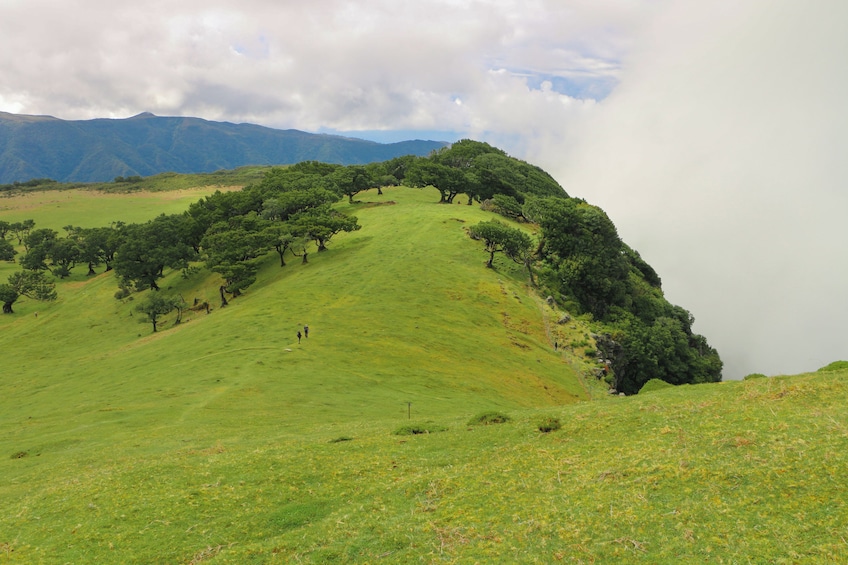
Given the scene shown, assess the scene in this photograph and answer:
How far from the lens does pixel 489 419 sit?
28.9 meters

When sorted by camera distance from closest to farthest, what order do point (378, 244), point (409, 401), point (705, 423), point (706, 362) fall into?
point (705, 423) → point (409, 401) → point (706, 362) → point (378, 244)

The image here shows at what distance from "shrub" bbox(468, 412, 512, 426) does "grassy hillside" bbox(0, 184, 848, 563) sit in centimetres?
121

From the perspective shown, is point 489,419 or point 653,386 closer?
point 489,419

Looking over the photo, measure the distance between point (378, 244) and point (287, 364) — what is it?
1815 inches

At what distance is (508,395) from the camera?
157 ft

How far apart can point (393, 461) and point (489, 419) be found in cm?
830

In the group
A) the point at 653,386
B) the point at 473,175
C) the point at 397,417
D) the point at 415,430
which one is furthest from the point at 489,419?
the point at 473,175

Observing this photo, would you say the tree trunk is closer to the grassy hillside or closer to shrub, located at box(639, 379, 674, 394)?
the grassy hillside

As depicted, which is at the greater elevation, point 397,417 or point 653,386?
point 653,386

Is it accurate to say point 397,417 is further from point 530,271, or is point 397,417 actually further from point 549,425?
point 530,271

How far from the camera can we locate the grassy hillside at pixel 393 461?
1345cm

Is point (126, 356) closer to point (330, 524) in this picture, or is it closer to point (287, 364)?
point (287, 364)

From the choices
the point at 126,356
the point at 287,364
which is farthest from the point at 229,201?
the point at 287,364

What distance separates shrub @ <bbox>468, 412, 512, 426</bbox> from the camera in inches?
1129
